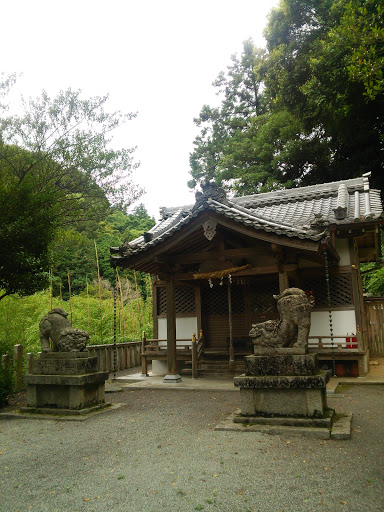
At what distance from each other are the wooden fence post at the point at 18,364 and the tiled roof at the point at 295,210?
3.40 m

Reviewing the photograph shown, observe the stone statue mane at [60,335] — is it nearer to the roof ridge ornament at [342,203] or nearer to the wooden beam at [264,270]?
the wooden beam at [264,270]

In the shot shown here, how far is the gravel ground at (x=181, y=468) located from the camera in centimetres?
332

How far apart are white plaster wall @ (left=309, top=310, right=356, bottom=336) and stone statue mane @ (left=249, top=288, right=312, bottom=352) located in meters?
5.17

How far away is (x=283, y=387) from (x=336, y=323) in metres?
5.78

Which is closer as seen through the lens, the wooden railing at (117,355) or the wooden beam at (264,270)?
the wooden beam at (264,270)

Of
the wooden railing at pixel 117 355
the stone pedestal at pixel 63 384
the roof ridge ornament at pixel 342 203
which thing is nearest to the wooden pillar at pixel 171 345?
the wooden railing at pixel 117 355

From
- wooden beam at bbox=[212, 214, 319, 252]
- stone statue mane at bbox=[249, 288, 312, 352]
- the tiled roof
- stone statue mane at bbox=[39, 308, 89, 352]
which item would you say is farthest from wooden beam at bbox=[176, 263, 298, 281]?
stone statue mane at bbox=[39, 308, 89, 352]

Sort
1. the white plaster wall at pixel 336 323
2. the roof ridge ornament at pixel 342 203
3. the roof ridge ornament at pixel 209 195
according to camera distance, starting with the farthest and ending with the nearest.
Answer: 1. the white plaster wall at pixel 336 323
2. the roof ridge ornament at pixel 342 203
3. the roof ridge ornament at pixel 209 195

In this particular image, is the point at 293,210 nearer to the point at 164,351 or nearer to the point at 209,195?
the point at 209,195

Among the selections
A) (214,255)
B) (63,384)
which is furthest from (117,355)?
(63,384)

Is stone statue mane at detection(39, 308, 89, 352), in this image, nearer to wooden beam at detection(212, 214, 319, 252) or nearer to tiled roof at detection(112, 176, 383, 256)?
tiled roof at detection(112, 176, 383, 256)

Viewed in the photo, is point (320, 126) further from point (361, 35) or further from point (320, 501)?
point (320, 501)

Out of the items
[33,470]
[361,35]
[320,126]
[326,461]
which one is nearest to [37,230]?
[33,470]

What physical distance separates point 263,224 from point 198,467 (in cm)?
590
